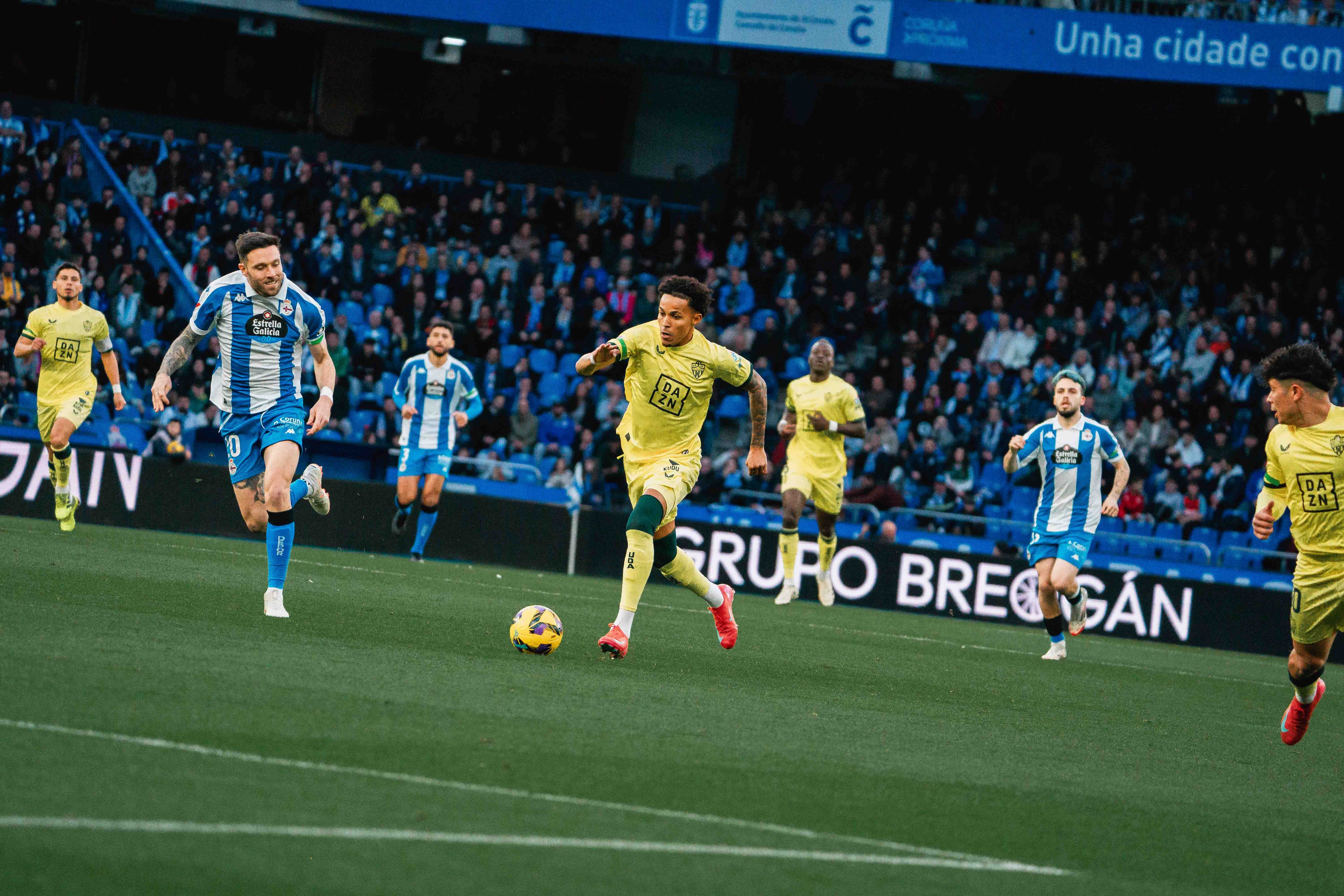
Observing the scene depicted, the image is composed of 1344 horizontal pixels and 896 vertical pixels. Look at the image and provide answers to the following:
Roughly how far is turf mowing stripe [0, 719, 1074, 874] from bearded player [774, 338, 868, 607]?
1200 cm

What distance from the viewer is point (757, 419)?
10.2m

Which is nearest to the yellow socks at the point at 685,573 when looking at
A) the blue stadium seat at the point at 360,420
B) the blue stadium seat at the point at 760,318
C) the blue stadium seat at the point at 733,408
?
the blue stadium seat at the point at 360,420

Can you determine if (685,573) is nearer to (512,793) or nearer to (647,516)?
(647,516)

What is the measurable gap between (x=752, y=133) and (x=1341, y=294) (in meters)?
11.5

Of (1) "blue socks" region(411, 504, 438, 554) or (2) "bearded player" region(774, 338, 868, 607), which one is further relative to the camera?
(1) "blue socks" region(411, 504, 438, 554)

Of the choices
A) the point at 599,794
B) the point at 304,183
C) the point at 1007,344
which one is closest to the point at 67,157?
the point at 304,183

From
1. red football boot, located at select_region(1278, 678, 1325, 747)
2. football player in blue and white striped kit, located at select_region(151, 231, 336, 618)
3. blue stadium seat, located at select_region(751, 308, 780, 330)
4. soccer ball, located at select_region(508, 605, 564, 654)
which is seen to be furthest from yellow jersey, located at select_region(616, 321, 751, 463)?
blue stadium seat, located at select_region(751, 308, 780, 330)

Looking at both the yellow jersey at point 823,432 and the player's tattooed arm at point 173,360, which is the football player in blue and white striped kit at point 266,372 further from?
the yellow jersey at point 823,432

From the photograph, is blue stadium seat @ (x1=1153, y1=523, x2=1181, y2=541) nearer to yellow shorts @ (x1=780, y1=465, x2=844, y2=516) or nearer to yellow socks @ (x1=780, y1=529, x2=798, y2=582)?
yellow shorts @ (x1=780, y1=465, x2=844, y2=516)

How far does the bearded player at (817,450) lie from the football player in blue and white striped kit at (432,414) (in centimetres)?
359

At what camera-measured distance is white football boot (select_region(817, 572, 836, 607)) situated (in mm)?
17875

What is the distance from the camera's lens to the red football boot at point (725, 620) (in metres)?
10.5

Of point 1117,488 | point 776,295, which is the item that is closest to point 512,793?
point 1117,488

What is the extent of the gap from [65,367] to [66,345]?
0.22 m
